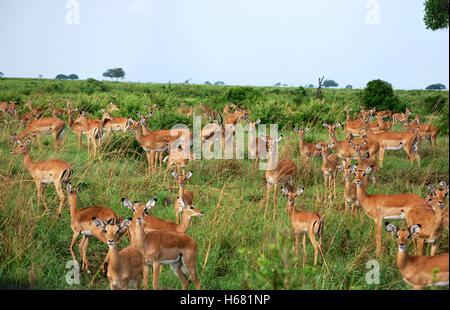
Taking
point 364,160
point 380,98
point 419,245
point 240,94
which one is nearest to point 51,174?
point 419,245

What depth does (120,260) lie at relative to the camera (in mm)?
4875

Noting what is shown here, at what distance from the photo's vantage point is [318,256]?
6.27 meters

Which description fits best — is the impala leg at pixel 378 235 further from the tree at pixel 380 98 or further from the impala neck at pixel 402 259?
the tree at pixel 380 98

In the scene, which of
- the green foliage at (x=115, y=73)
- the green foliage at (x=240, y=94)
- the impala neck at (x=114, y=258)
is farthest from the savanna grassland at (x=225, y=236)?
the green foliage at (x=115, y=73)

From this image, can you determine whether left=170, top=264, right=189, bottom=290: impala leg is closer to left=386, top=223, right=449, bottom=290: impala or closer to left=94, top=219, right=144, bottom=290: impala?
left=94, top=219, right=144, bottom=290: impala

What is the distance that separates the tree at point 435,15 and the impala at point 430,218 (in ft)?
52.0

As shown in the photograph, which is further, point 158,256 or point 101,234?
point 101,234

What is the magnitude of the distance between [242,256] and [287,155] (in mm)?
4107

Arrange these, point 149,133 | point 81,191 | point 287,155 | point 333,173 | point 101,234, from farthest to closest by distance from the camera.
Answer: point 149,133 < point 287,155 < point 333,173 < point 81,191 < point 101,234

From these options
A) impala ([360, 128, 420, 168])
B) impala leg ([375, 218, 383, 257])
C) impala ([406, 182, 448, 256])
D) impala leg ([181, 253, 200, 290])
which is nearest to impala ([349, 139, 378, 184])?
impala ([360, 128, 420, 168])

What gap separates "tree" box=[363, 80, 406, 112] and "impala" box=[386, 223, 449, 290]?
15.5m

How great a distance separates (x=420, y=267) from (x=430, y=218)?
1.29 metres
